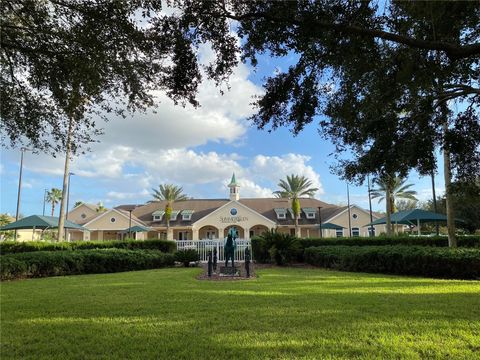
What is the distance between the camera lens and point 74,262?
14906mm

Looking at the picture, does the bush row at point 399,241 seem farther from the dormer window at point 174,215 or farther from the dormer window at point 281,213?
the dormer window at point 174,215

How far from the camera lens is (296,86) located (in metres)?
7.13

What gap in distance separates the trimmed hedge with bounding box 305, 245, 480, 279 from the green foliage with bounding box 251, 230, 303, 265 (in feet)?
11.1

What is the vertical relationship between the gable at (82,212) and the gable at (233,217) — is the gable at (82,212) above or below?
above

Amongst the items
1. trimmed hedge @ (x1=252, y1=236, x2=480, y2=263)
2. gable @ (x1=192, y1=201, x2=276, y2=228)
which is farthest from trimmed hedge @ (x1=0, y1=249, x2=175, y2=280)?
gable @ (x1=192, y1=201, x2=276, y2=228)

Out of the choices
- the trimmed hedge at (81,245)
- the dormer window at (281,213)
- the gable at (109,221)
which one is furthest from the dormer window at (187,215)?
the trimmed hedge at (81,245)

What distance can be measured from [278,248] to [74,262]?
9356mm

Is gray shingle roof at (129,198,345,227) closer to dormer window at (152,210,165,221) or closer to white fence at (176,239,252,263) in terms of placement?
dormer window at (152,210,165,221)

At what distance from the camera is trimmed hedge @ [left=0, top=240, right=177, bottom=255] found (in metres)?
19.1

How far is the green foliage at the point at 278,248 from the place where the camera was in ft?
62.5

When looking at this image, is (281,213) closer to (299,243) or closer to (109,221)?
(109,221)

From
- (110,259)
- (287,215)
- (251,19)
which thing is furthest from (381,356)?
(287,215)

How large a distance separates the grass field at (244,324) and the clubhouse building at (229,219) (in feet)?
110

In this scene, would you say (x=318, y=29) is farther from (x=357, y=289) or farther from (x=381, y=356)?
(x=357, y=289)
